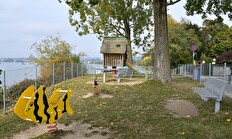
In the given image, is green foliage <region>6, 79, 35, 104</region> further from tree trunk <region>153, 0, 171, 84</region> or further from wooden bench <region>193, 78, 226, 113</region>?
wooden bench <region>193, 78, 226, 113</region>

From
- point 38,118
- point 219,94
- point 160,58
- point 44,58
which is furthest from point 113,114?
point 44,58

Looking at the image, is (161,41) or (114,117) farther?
(161,41)

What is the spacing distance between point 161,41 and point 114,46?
5883 mm

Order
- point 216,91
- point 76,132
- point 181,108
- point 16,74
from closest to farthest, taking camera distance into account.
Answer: point 76,132 → point 216,91 → point 181,108 → point 16,74

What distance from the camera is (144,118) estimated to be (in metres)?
6.85

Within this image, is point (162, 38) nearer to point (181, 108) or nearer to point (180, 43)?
point (181, 108)

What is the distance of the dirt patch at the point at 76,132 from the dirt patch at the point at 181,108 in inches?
99.4

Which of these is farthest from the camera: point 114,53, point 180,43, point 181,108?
point 180,43

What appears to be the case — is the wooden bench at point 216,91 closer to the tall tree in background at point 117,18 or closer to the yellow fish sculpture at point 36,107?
the yellow fish sculpture at point 36,107

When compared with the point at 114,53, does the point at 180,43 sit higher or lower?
higher

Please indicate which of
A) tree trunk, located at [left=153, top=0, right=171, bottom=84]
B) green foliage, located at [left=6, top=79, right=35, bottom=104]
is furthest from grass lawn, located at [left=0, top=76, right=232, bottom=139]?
green foliage, located at [left=6, top=79, right=35, bottom=104]

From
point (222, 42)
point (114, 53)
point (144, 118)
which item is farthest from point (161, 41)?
point (222, 42)

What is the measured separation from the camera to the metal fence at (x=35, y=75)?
31.4 feet

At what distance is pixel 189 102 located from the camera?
8852 mm
